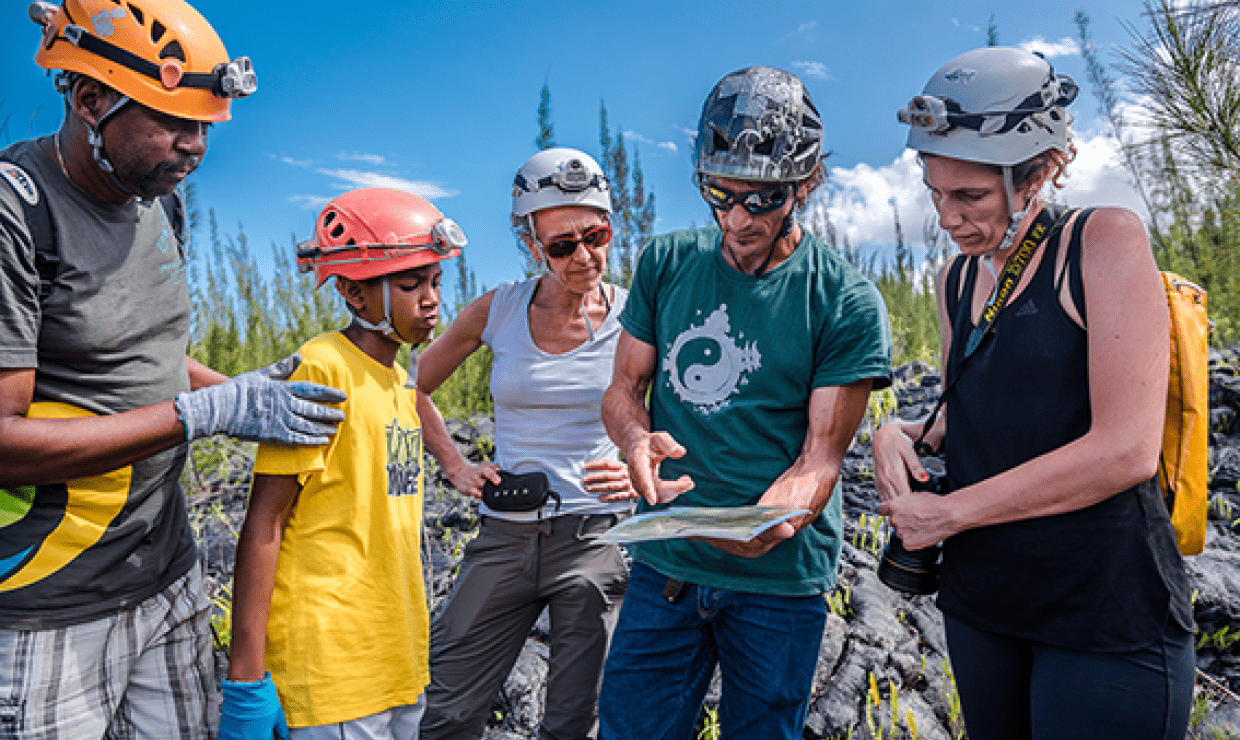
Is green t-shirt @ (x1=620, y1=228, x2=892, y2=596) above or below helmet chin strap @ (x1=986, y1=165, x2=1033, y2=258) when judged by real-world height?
below

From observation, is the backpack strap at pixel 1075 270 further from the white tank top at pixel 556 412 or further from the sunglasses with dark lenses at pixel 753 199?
the white tank top at pixel 556 412

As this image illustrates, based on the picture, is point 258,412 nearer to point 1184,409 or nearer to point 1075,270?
point 1075,270

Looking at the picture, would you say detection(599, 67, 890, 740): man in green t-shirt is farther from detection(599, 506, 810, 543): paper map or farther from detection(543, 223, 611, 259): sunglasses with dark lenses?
detection(543, 223, 611, 259): sunglasses with dark lenses

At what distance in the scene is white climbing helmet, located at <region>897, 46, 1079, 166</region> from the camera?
1.79m

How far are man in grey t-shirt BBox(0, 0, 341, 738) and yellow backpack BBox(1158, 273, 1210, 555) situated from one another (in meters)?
2.06

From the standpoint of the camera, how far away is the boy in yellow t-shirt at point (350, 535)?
2014 mm

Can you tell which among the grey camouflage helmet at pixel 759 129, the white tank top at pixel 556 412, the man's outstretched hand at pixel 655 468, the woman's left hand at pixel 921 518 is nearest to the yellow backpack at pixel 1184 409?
the woman's left hand at pixel 921 518

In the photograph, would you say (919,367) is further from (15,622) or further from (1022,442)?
(15,622)

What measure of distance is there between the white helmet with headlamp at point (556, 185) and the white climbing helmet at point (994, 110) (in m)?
1.35

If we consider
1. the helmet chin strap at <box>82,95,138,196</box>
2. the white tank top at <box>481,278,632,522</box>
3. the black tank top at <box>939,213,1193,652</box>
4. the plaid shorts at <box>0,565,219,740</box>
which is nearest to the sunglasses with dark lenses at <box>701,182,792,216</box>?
the black tank top at <box>939,213,1193,652</box>

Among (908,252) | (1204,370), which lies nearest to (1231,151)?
(1204,370)

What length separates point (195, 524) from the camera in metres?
4.85

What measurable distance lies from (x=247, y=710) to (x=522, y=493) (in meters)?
1.12

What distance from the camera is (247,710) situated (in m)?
1.96
